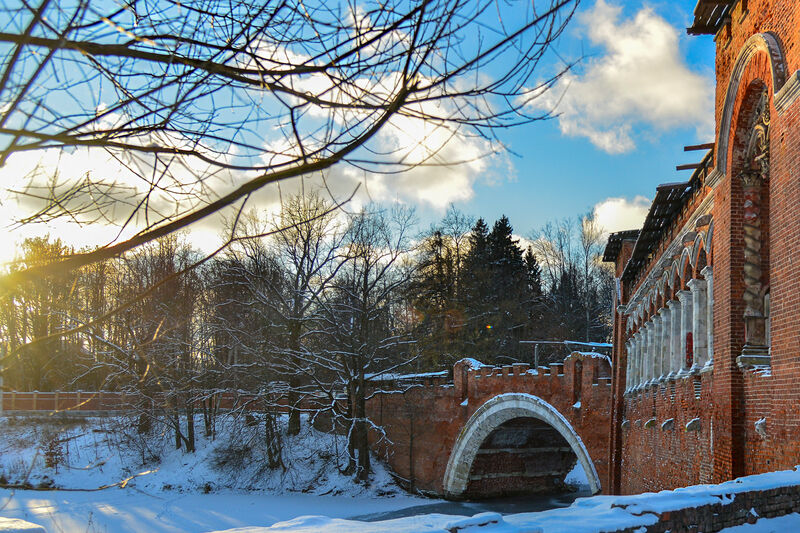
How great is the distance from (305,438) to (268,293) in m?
5.66

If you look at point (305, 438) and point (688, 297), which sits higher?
point (688, 297)

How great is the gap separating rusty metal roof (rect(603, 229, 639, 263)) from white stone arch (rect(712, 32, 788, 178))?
9.21 metres

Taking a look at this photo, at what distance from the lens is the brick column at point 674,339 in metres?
11.4

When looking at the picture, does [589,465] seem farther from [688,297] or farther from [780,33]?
[780,33]

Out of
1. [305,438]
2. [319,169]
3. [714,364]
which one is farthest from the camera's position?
[305,438]

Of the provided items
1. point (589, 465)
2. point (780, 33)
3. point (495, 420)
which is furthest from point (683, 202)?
point (495, 420)

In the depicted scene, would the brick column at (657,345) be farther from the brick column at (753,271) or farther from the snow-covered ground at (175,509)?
the snow-covered ground at (175,509)

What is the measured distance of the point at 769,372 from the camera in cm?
748

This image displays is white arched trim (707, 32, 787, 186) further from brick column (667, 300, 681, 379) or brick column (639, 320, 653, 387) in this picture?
brick column (639, 320, 653, 387)

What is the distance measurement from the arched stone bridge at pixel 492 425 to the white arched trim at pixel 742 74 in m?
11.3

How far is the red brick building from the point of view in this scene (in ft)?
22.9

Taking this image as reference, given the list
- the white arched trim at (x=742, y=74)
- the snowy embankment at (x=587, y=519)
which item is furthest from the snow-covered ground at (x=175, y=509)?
the snowy embankment at (x=587, y=519)

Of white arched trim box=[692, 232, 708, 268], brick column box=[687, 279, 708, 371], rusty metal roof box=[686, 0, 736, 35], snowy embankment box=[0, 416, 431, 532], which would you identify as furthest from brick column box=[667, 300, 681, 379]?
snowy embankment box=[0, 416, 431, 532]

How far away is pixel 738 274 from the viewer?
328 inches
